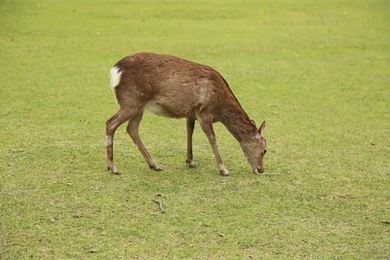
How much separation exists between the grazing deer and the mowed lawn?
10.2 inches

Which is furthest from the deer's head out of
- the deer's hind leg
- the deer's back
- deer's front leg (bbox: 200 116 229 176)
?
the deer's hind leg

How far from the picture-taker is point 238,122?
7.14 m

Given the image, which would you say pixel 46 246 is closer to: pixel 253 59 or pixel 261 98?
pixel 261 98

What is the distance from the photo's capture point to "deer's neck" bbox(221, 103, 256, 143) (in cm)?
712

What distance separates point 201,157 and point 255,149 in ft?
2.32

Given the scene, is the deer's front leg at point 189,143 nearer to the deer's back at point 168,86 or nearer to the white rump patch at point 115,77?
the deer's back at point 168,86

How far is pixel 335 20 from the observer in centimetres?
1772

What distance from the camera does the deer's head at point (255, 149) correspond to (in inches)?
280

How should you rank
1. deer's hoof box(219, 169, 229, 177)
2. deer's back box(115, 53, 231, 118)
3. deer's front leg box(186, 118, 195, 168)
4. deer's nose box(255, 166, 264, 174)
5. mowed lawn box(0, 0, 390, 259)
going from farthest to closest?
deer's front leg box(186, 118, 195, 168) → deer's nose box(255, 166, 264, 174) → deer's hoof box(219, 169, 229, 177) → deer's back box(115, 53, 231, 118) → mowed lawn box(0, 0, 390, 259)

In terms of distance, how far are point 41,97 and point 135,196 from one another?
3999 millimetres

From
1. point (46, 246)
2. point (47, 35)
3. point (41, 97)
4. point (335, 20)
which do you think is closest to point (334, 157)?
point (46, 246)

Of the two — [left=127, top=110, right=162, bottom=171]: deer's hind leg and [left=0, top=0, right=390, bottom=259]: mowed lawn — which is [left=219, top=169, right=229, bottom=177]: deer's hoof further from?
[left=127, top=110, right=162, bottom=171]: deer's hind leg

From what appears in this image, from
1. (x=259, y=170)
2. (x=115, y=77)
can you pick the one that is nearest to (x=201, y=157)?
(x=259, y=170)

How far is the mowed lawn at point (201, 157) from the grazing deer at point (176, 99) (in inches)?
10.2
